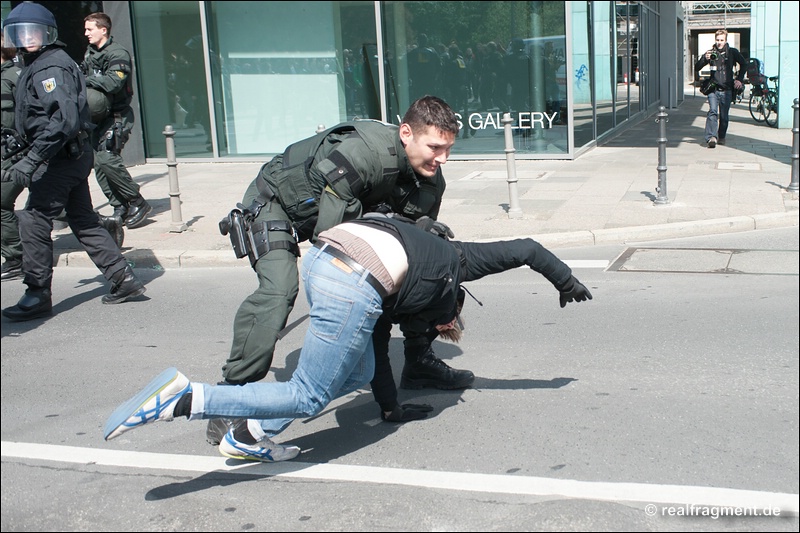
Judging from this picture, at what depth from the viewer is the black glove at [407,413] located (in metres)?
4.66

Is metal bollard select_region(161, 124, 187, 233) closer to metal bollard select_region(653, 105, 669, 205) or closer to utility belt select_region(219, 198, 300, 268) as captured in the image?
metal bollard select_region(653, 105, 669, 205)

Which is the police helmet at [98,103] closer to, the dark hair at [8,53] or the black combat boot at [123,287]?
the dark hair at [8,53]

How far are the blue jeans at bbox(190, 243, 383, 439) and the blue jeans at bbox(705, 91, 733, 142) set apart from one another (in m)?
12.9

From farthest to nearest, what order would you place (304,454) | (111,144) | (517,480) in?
1. (111,144)
2. (304,454)
3. (517,480)

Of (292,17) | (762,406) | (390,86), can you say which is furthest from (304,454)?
(292,17)

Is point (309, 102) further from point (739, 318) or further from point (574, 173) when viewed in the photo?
point (739, 318)

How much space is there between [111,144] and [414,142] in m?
6.82

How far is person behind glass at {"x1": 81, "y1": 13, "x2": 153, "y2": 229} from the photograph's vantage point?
379 inches

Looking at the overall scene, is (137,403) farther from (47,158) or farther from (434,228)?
(47,158)

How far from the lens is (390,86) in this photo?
15.7 metres

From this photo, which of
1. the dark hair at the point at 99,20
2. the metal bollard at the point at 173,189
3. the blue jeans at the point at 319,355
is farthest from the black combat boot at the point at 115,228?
the blue jeans at the point at 319,355

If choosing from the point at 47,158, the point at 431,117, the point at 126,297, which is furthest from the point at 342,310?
the point at 126,297

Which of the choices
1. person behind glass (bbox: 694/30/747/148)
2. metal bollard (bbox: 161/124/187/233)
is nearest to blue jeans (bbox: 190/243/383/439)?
metal bollard (bbox: 161/124/187/233)

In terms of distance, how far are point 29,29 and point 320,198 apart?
3547 mm
